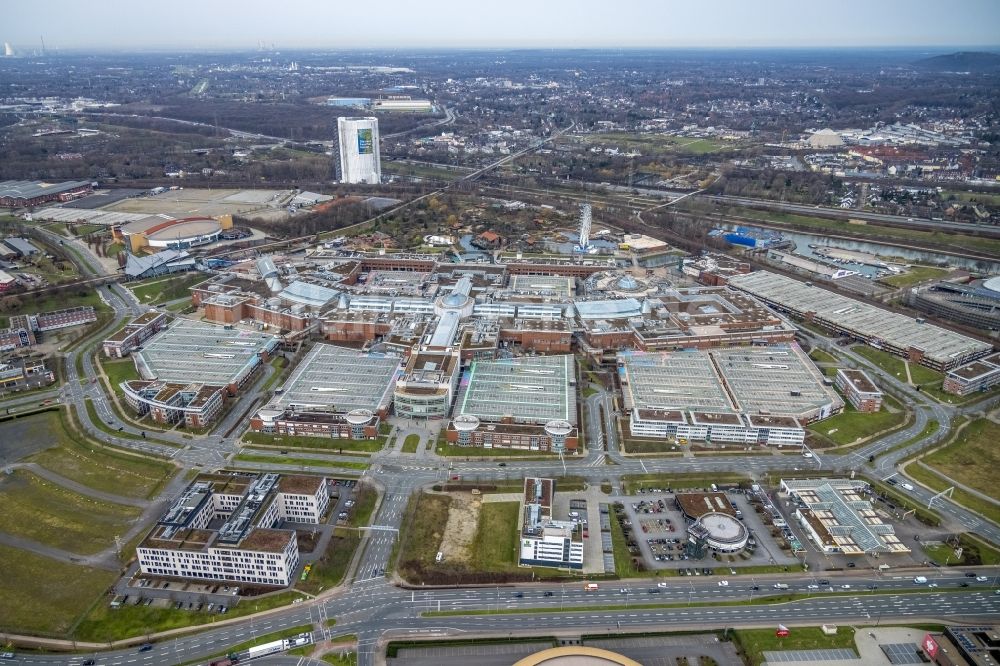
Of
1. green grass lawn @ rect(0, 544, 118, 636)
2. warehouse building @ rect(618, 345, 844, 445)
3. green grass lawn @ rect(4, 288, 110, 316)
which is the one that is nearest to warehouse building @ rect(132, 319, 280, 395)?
green grass lawn @ rect(4, 288, 110, 316)

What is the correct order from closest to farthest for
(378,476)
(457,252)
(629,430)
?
(378,476), (629,430), (457,252)

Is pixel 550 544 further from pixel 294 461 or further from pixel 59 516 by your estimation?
pixel 59 516

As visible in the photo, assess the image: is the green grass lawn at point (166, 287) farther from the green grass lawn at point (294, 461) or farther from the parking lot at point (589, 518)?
the parking lot at point (589, 518)

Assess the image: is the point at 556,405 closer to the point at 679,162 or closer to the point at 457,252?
the point at 457,252

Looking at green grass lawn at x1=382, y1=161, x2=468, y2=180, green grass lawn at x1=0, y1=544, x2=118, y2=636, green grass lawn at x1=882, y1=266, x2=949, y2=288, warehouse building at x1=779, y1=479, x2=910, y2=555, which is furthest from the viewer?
green grass lawn at x1=382, y1=161, x2=468, y2=180

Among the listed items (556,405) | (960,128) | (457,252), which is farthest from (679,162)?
(556,405)

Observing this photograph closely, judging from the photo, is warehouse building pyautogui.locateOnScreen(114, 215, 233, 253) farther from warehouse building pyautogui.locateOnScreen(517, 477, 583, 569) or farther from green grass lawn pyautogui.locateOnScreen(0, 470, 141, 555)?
warehouse building pyautogui.locateOnScreen(517, 477, 583, 569)
